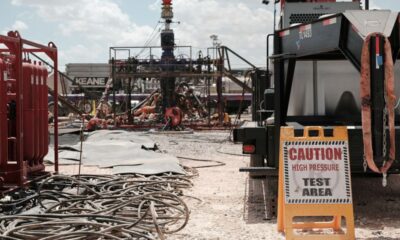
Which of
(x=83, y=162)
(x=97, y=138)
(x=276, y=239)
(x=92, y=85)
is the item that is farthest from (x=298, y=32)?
(x=92, y=85)

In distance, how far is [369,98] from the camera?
620cm

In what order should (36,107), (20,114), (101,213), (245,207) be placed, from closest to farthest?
(101,213) → (245,207) → (20,114) → (36,107)

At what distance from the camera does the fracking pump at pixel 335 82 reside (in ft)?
20.4

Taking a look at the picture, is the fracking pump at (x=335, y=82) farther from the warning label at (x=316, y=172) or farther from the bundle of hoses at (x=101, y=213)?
the bundle of hoses at (x=101, y=213)

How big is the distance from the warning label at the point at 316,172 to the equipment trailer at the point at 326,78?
40 cm

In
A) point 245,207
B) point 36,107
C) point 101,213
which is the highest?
point 36,107

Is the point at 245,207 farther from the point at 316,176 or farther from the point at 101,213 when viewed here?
the point at 101,213

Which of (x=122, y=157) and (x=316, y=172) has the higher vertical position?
(x=316, y=172)

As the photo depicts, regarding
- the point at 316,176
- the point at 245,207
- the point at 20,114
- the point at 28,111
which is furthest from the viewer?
the point at 28,111

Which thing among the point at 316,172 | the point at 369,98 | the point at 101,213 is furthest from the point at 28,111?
the point at 369,98

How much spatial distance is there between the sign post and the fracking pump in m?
0.34

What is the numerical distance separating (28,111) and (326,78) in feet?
16.0

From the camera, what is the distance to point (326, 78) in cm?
902

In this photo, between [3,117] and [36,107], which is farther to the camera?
[36,107]
